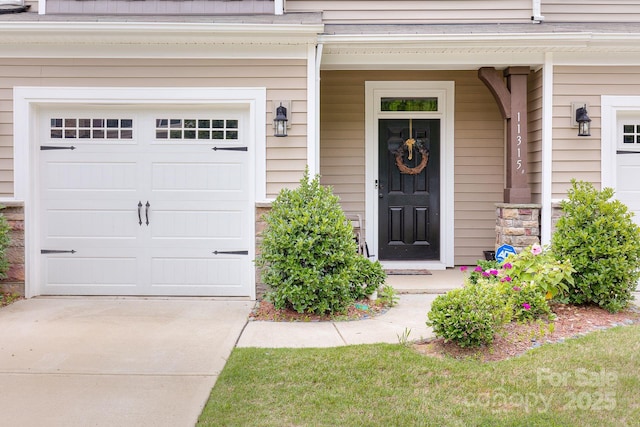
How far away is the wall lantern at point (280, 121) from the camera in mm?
5609

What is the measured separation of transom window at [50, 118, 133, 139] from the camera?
5.88 meters

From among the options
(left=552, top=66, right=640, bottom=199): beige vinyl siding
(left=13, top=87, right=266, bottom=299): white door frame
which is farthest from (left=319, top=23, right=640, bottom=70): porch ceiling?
(left=13, top=87, right=266, bottom=299): white door frame

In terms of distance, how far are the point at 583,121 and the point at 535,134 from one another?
535 millimetres

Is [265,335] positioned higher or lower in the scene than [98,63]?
lower

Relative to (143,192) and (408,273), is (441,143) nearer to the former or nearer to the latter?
(408,273)

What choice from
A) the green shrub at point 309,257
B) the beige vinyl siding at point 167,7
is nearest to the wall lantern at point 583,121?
the green shrub at point 309,257

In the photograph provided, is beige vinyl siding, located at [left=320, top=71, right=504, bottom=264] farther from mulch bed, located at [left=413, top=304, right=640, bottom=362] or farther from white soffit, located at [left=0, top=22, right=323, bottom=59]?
mulch bed, located at [left=413, top=304, right=640, bottom=362]

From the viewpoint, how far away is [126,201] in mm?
5887

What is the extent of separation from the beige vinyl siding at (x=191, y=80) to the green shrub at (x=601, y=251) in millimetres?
2734

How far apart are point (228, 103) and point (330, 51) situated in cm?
132

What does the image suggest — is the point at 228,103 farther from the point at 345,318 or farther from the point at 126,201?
the point at 345,318

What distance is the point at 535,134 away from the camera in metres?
6.36

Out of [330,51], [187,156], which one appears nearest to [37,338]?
[187,156]

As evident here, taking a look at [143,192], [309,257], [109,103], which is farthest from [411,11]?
[143,192]
